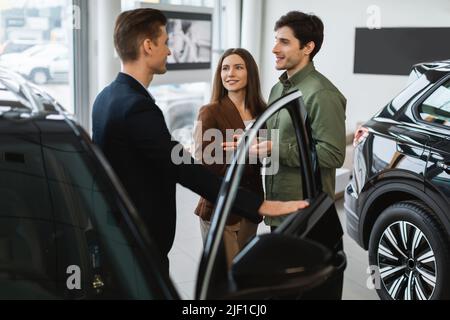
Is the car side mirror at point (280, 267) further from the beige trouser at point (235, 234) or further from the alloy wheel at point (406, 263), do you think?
the alloy wheel at point (406, 263)

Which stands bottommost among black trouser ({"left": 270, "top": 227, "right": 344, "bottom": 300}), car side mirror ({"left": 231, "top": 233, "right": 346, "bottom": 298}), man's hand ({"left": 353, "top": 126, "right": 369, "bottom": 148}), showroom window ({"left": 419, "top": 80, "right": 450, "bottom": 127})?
black trouser ({"left": 270, "top": 227, "right": 344, "bottom": 300})

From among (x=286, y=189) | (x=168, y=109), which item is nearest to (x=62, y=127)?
(x=286, y=189)

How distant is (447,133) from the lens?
305 centimetres

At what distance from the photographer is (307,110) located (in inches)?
97.1

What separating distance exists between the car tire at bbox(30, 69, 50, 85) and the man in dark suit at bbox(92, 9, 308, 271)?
556 centimetres

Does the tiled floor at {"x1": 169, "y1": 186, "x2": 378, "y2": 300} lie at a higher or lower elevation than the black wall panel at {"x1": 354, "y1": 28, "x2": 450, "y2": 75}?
lower

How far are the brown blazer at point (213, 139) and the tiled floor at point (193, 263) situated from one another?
22.8 inches

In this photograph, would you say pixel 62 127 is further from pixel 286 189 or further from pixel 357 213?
pixel 357 213

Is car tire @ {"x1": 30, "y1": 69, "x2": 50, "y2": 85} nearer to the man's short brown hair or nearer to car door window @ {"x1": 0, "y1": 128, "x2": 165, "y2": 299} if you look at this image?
the man's short brown hair

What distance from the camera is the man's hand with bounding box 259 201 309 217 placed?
1.69 metres

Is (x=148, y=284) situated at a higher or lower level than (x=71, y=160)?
lower

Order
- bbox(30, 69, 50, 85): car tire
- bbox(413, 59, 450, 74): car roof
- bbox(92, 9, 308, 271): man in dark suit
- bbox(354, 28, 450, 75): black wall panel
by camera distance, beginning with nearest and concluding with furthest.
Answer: bbox(92, 9, 308, 271): man in dark suit < bbox(413, 59, 450, 74): car roof < bbox(354, 28, 450, 75): black wall panel < bbox(30, 69, 50, 85): car tire

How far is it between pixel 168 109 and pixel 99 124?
6457 mm

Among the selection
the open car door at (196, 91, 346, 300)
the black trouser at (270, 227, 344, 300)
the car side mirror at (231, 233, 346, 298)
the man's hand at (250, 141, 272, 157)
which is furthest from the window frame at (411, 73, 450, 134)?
the car side mirror at (231, 233, 346, 298)
